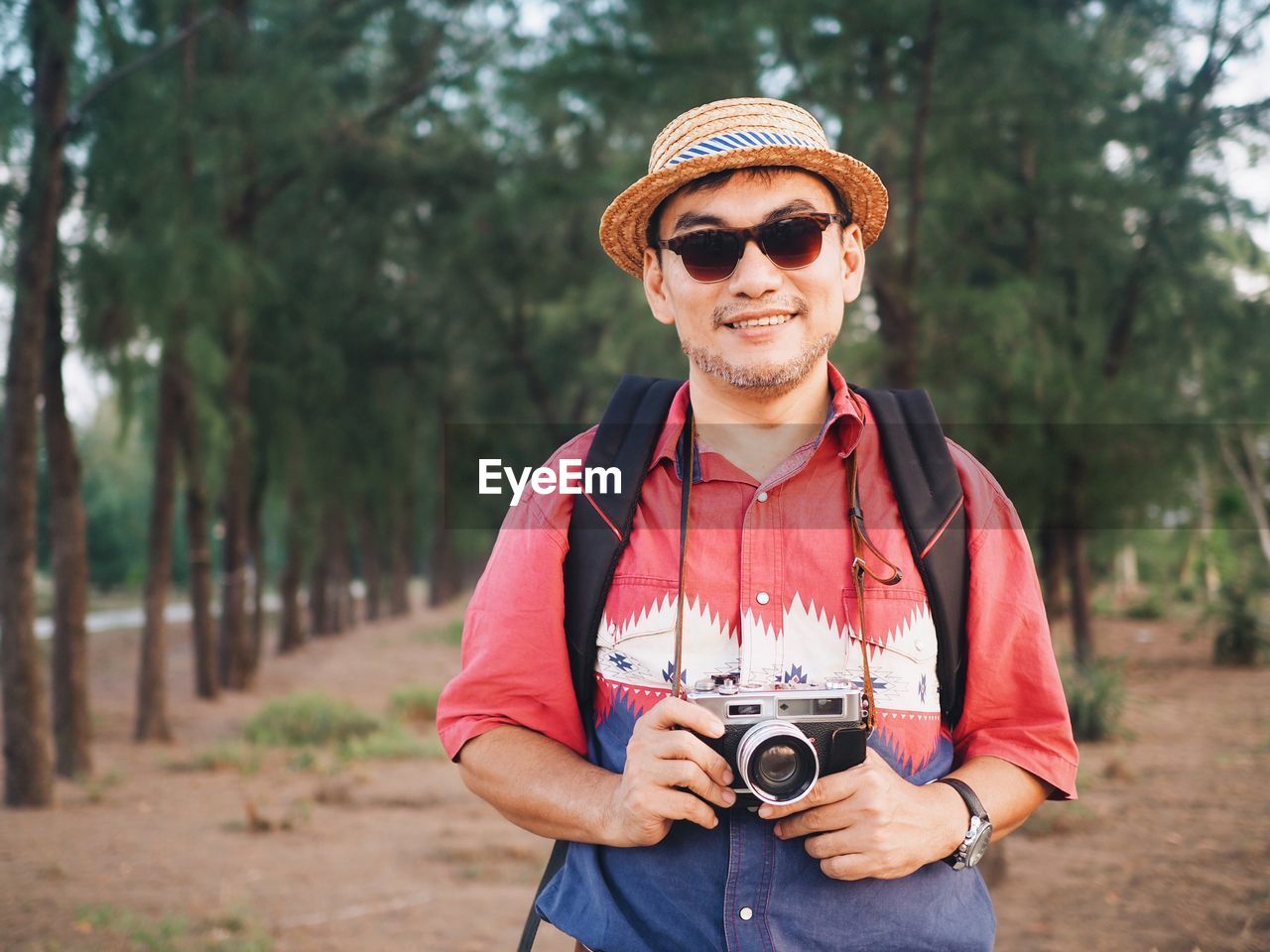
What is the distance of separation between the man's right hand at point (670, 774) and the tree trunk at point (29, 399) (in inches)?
→ 271

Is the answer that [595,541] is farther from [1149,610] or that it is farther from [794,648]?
[1149,610]

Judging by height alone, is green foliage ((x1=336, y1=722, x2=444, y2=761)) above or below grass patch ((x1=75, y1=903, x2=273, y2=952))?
below

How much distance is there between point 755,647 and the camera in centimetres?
180

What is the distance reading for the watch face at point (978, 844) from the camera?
5.54 ft

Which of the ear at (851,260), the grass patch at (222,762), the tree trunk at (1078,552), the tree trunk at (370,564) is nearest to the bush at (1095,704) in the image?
the tree trunk at (1078,552)

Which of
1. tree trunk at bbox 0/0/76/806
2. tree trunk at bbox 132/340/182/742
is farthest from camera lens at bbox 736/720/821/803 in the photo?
tree trunk at bbox 132/340/182/742

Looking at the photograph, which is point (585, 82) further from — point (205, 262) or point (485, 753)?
point (485, 753)

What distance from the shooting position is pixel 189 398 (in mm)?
10625

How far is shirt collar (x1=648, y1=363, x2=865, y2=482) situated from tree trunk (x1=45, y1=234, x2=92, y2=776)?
7608 mm

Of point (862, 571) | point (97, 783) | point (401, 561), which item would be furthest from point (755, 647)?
point (401, 561)

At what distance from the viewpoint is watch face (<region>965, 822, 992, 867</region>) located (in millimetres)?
1688

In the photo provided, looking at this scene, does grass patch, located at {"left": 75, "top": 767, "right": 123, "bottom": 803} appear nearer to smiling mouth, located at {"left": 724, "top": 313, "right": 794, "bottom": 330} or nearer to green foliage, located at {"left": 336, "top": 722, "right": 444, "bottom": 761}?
green foliage, located at {"left": 336, "top": 722, "right": 444, "bottom": 761}

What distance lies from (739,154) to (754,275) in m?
0.20

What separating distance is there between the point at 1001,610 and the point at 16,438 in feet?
23.5
